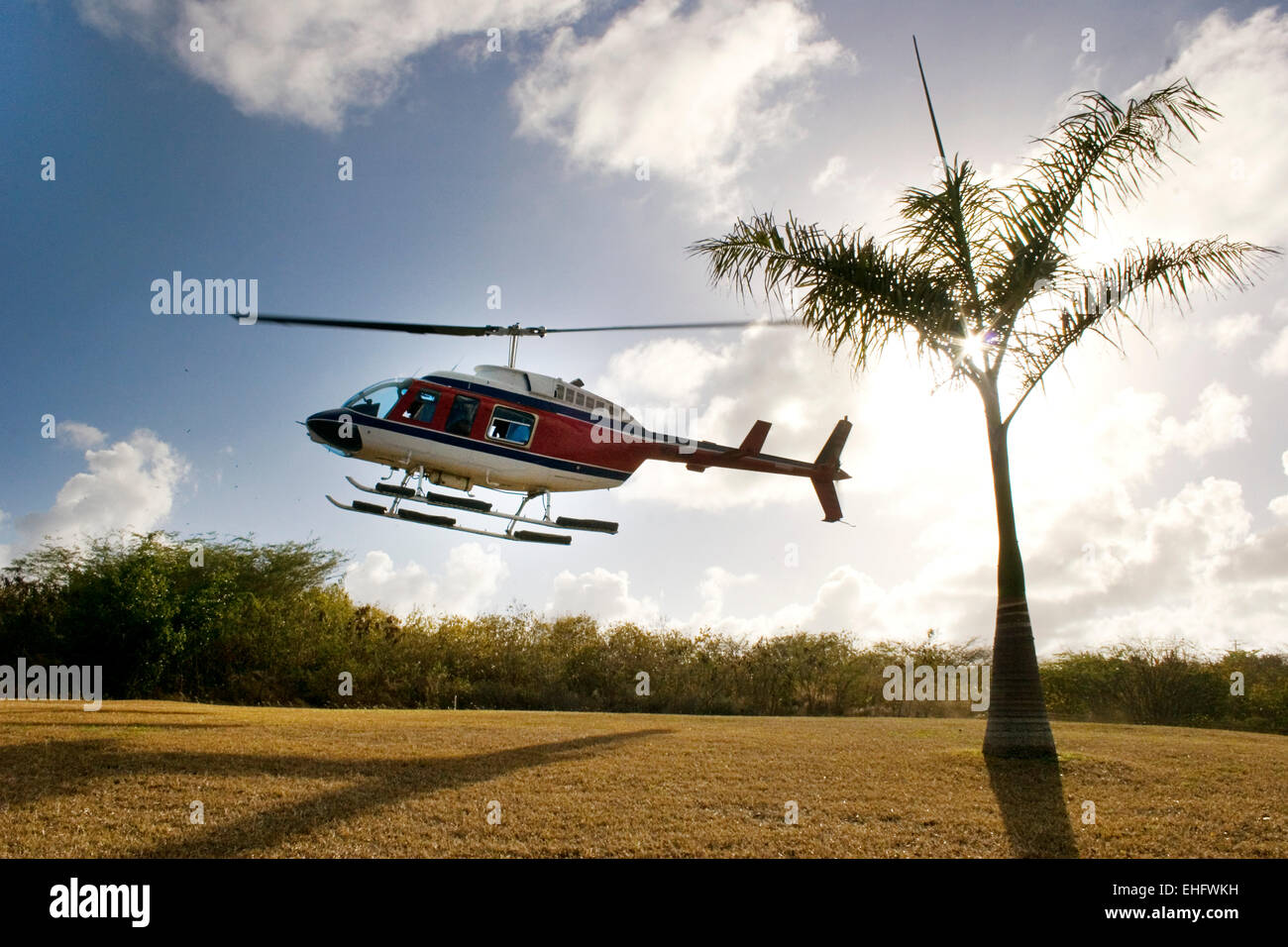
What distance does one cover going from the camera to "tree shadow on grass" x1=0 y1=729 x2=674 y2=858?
5742mm

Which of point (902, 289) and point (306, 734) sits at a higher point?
point (902, 289)

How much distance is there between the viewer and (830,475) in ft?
51.1

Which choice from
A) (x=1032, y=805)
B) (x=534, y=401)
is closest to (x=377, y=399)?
(x=534, y=401)

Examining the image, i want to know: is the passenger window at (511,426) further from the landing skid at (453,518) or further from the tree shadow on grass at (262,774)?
the tree shadow on grass at (262,774)

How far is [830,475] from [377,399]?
8878 millimetres

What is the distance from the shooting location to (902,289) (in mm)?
10078

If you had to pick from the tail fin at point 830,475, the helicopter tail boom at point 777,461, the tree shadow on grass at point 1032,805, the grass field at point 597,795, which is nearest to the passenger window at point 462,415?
the helicopter tail boom at point 777,461

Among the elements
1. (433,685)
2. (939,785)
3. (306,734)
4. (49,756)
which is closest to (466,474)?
(306,734)

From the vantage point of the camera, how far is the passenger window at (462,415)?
43.8ft

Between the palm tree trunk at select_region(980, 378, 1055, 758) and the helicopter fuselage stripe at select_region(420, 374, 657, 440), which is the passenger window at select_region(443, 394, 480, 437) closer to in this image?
the helicopter fuselage stripe at select_region(420, 374, 657, 440)

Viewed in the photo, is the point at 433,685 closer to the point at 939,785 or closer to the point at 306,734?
the point at 306,734
